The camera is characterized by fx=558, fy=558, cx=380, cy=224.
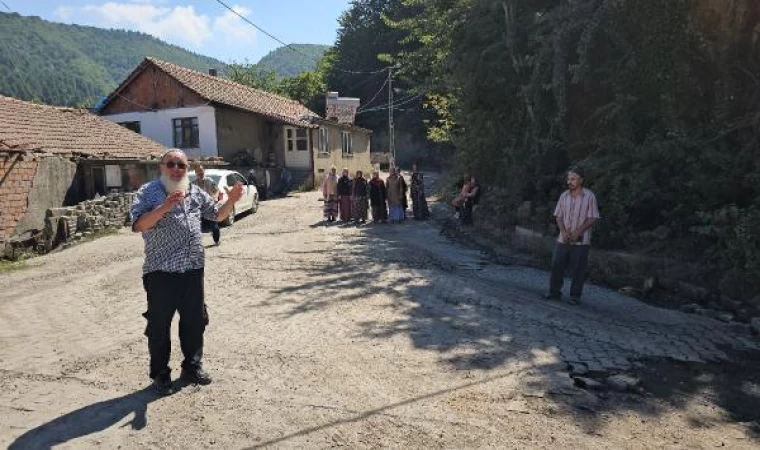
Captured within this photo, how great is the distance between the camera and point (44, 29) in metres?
192

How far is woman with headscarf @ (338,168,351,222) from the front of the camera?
630 inches

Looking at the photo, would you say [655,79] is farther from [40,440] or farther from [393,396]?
[40,440]

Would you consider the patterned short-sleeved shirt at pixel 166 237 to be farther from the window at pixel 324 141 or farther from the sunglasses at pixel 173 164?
the window at pixel 324 141

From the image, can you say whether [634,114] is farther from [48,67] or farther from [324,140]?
[48,67]

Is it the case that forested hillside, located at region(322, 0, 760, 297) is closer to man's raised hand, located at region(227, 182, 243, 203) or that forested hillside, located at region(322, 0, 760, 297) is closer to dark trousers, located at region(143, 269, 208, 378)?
man's raised hand, located at region(227, 182, 243, 203)

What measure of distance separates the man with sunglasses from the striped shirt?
4.32 m

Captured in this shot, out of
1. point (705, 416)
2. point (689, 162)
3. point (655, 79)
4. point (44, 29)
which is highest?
point (44, 29)

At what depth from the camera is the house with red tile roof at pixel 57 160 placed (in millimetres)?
12703

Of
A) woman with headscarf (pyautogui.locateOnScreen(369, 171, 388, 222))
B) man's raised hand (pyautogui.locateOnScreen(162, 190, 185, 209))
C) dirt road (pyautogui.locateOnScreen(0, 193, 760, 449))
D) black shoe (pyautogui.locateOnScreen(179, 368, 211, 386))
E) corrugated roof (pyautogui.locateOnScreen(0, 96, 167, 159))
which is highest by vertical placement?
corrugated roof (pyautogui.locateOnScreen(0, 96, 167, 159))

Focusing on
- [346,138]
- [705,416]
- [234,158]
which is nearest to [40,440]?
[705,416]

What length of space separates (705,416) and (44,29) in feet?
761

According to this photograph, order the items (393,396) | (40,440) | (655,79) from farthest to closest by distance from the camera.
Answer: (655,79) → (393,396) → (40,440)

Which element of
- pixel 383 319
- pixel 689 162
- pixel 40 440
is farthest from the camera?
pixel 689 162

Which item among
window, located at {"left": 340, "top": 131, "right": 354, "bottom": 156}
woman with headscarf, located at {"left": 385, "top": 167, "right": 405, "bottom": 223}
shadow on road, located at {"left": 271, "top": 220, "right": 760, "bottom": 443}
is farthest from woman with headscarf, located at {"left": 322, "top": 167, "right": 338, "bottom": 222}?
window, located at {"left": 340, "top": 131, "right": 354, "bottom": 156}
